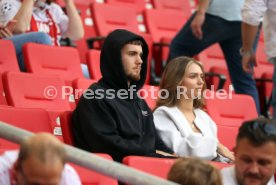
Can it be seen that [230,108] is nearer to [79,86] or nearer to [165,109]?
[165,109]

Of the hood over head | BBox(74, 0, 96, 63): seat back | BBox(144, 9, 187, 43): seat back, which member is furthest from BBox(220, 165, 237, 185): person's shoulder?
BBox(144, 9, 187, 43): seat back

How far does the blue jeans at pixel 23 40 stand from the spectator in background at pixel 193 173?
11.9 feet

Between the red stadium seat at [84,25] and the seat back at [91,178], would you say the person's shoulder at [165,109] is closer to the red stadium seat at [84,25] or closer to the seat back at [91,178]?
the seat back at [91,178]

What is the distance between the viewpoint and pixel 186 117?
5664 mm

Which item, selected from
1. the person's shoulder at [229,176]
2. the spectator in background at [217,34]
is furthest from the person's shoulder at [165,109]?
the spectator in background at [217,34]

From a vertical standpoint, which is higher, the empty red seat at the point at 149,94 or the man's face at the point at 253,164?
the man's face at the point at 253,164

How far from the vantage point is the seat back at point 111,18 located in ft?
27.6

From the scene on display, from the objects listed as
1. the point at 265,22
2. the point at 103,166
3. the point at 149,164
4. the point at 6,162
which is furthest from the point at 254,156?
the point at 265,22

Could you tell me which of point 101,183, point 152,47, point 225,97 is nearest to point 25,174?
point 101,183

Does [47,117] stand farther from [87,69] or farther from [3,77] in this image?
[87,69]

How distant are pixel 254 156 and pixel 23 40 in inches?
135

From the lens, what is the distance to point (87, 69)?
7.54 metres

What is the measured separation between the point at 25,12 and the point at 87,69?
32.0 inches

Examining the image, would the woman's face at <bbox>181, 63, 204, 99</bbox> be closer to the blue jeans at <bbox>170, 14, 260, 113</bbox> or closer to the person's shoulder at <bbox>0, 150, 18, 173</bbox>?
the blue jeans at <bbox>170, 14, 260, 113</bbox>
